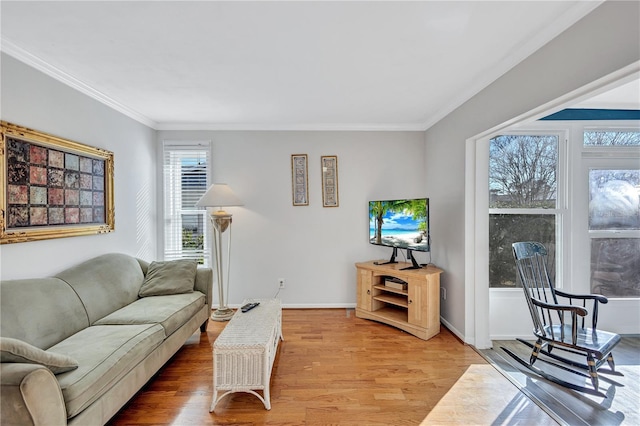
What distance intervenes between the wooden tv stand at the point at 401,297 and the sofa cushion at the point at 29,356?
8.90 ft

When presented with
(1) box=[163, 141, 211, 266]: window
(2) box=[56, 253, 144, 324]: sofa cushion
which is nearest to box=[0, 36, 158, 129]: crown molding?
(1) box=[163, 141, 211, 266]: window

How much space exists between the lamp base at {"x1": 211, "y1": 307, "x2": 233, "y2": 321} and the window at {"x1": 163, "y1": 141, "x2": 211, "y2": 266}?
0.67 meters

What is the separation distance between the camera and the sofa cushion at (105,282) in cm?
229

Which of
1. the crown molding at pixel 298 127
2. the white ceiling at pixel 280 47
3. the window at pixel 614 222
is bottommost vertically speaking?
the window at pixel 614 222

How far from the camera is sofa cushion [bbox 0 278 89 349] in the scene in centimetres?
175

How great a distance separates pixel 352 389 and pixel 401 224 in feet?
5.92

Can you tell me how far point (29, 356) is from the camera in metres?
1.38

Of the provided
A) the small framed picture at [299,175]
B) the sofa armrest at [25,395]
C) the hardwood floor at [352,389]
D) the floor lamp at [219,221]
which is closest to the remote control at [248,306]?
the hardwood floor at [352,389]

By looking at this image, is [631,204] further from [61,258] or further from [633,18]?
[61,258]

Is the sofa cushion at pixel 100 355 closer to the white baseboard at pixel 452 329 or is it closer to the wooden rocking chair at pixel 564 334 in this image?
the white baseboard at pixel 452 329

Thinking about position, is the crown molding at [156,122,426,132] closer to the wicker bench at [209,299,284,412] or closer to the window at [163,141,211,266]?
the window at [163,141,211,266]

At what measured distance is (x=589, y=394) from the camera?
2.08 meters

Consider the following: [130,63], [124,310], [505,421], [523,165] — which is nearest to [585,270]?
[523,165]

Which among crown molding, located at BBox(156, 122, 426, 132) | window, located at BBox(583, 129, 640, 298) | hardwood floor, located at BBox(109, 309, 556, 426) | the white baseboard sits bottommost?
hardwood floor, located at BBox(109, 309, 556, 426)
